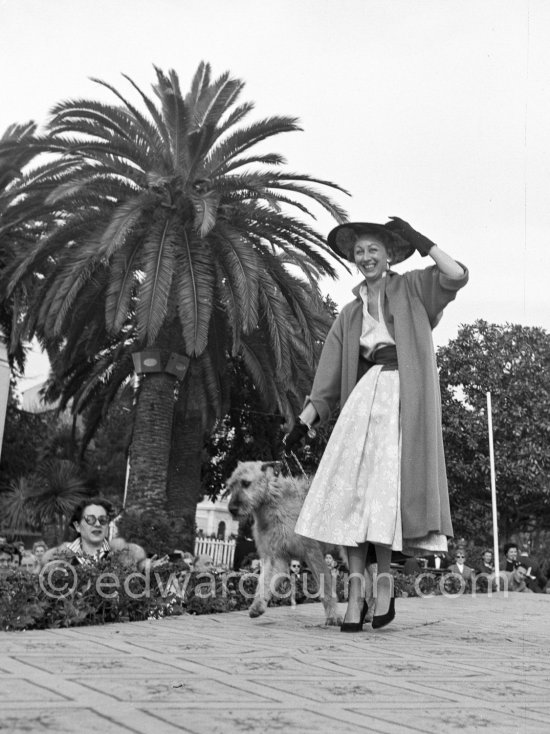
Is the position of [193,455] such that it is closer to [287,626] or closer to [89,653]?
[287,626]

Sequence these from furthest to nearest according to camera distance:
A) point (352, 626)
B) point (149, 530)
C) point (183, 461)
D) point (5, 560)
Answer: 1. point (183, 461)
2. point (149, 530)
3. point (5, 560)
4. point (352, 626)

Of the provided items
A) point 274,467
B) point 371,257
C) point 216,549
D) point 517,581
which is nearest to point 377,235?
point 371,257

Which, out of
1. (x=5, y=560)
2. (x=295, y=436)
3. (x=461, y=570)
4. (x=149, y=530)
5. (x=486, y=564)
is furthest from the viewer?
(x=486, y=564)

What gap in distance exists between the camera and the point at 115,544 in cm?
745

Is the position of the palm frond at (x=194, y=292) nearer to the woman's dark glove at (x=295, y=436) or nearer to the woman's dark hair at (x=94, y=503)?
the woman's dark hair at (x=94, y=503)

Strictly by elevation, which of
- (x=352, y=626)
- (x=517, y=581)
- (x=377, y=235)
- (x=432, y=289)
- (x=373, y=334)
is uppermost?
(x=377, y=235)

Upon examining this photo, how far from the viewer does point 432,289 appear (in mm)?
5531

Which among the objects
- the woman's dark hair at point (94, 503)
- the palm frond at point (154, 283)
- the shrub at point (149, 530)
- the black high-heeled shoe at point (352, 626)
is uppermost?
the palm frond at point (154, 283)

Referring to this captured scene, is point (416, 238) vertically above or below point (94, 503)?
above

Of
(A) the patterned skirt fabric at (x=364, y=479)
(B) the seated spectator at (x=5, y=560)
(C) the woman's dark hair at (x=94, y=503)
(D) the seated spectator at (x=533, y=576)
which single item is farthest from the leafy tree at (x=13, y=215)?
(A) the patterned skirt fabric at (x=364, y=479)

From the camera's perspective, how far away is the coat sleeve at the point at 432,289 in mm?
5473

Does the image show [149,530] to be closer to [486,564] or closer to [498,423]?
[486,564]

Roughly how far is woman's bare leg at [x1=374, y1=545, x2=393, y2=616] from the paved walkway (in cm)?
14

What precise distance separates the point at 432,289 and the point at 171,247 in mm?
10965
